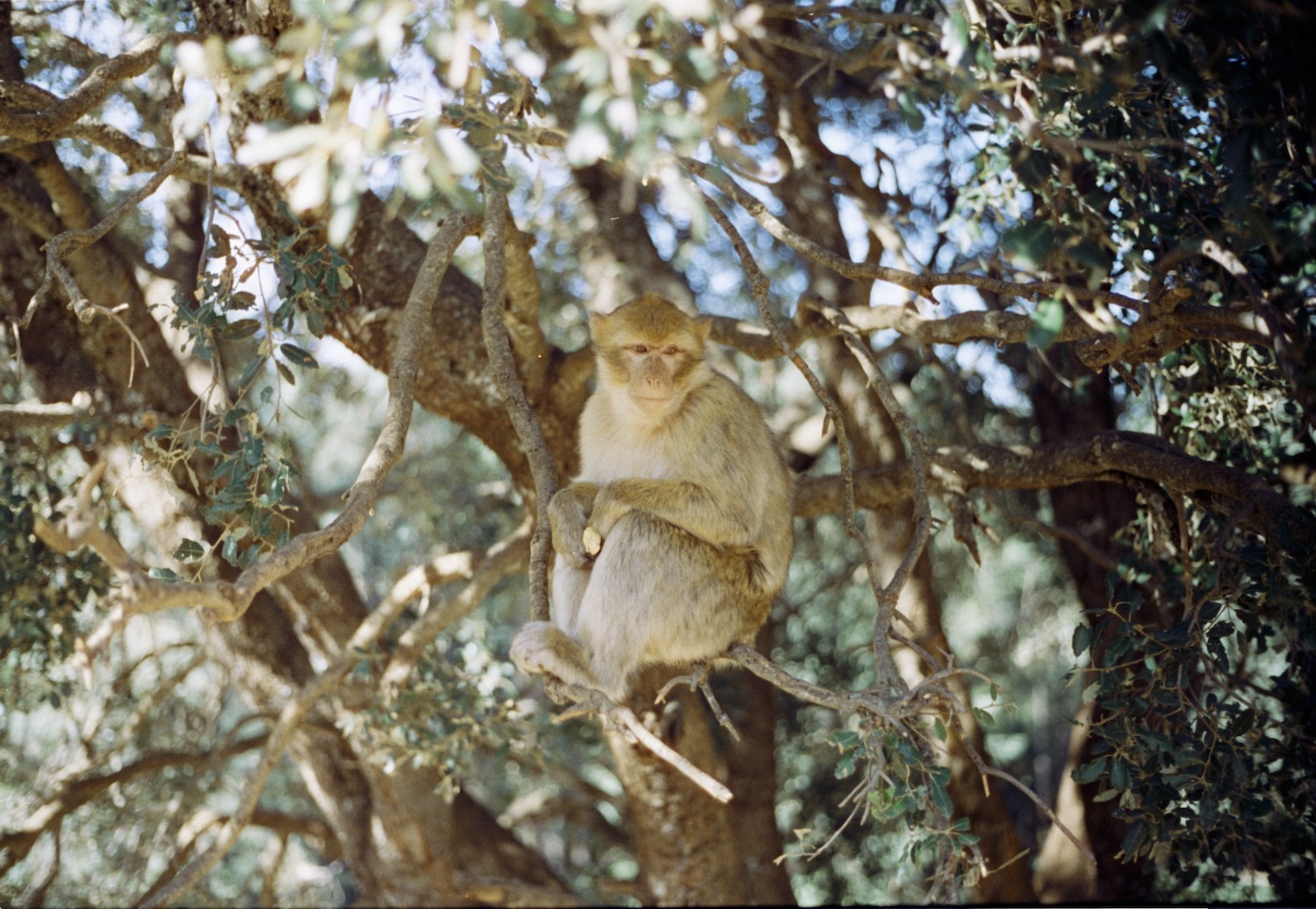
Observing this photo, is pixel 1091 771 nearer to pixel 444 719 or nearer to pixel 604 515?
pixel 604 515

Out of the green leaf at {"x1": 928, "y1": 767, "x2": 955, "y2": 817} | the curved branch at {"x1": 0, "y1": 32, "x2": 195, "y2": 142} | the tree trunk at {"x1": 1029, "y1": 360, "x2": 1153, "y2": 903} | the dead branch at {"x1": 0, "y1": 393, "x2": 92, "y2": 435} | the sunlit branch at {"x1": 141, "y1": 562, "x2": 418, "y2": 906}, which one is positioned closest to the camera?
the green leaf at {"x1": 928, "y1": 767, "x2": 955, "y2": 817}

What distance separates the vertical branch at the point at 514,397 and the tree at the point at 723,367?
17 mm

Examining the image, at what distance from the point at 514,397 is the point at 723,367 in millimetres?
2565

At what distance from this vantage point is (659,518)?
3.76 metres

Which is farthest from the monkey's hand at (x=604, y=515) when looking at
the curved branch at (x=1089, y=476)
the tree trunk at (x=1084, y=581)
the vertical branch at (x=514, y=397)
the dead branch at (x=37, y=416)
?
the tree trunk at (x=1084, y=581)

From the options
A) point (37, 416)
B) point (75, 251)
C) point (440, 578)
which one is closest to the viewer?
point (75, 251)

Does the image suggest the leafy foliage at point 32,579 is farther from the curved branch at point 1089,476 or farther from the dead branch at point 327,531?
the curved branch at point 1089,476

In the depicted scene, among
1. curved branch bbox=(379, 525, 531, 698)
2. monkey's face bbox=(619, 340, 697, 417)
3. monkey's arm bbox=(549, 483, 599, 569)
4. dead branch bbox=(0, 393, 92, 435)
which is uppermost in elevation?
dead branch bbox=(0, 393, 92, 435)

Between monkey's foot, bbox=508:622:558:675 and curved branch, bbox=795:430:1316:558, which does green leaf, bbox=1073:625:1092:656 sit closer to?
curved branch, bbox=795:430:1316:558

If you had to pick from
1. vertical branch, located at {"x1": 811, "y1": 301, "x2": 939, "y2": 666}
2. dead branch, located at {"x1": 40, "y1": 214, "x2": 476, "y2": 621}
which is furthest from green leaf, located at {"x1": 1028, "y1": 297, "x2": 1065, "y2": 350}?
dead branch, located at {"x1": 40, "y1": 214, "x2": 476, "y2": 621}

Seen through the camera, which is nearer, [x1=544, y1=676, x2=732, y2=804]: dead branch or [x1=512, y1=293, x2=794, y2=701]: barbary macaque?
[x1=544, y1=676, x2=732, y2=804]: dead branch

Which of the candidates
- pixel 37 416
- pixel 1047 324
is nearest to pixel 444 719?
pixel 37 416

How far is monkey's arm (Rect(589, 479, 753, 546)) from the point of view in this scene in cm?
373

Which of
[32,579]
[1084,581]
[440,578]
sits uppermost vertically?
[32,579]
